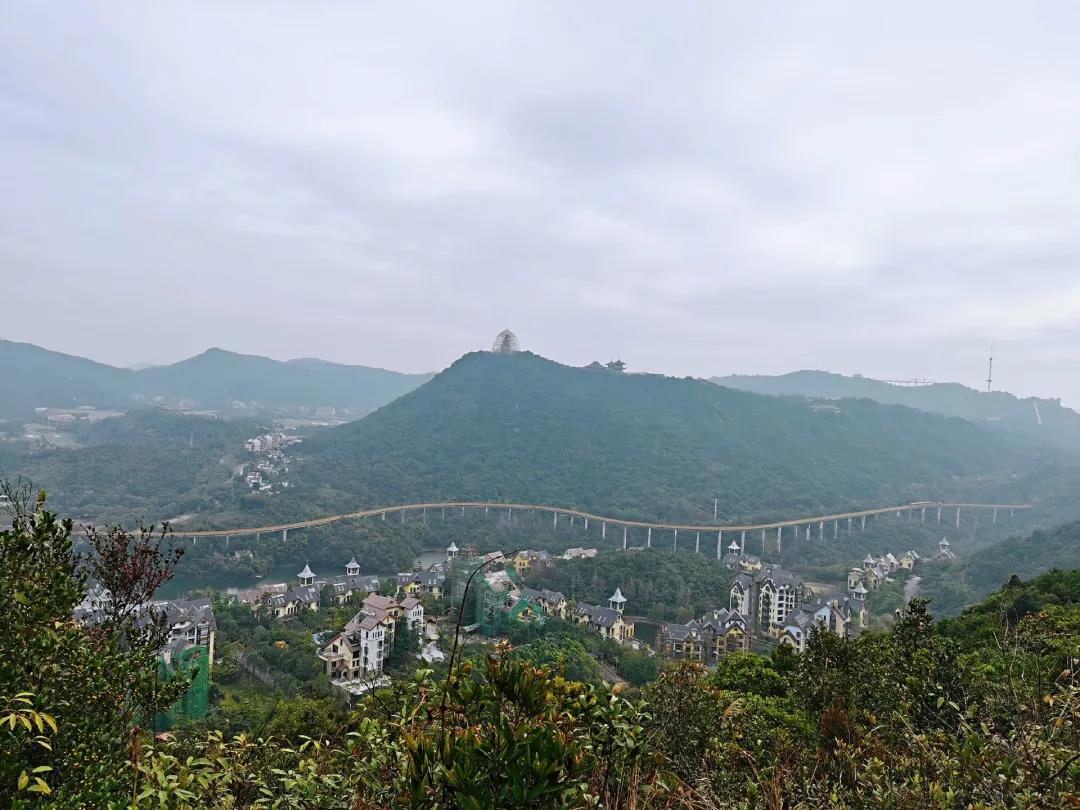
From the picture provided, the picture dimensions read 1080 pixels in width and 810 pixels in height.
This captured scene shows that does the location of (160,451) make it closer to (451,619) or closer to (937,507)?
(451,619)

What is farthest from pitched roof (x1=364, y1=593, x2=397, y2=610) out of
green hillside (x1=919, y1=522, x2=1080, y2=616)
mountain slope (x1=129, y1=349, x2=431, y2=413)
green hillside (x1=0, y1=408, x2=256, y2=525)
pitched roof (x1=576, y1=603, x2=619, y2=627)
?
mountain slope (x1=129, y1=349, x2=431, y2=413)

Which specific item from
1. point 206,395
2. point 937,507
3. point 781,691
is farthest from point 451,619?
point 206,395

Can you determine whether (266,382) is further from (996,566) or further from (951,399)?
(951,399)

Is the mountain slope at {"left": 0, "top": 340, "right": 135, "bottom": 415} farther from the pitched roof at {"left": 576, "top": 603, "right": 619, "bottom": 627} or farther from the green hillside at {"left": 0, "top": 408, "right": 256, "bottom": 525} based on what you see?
the pitched roof at {"left": 576, "top": 603, "right": 619, "bottom": 627}

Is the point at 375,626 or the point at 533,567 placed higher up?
the point at 375,626

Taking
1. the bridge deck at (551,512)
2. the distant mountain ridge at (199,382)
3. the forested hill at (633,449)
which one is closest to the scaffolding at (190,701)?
the bridge deck at (551,512)

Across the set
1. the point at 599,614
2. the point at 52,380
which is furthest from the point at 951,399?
the point at 52,380

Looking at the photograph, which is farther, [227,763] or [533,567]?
[533,567]
